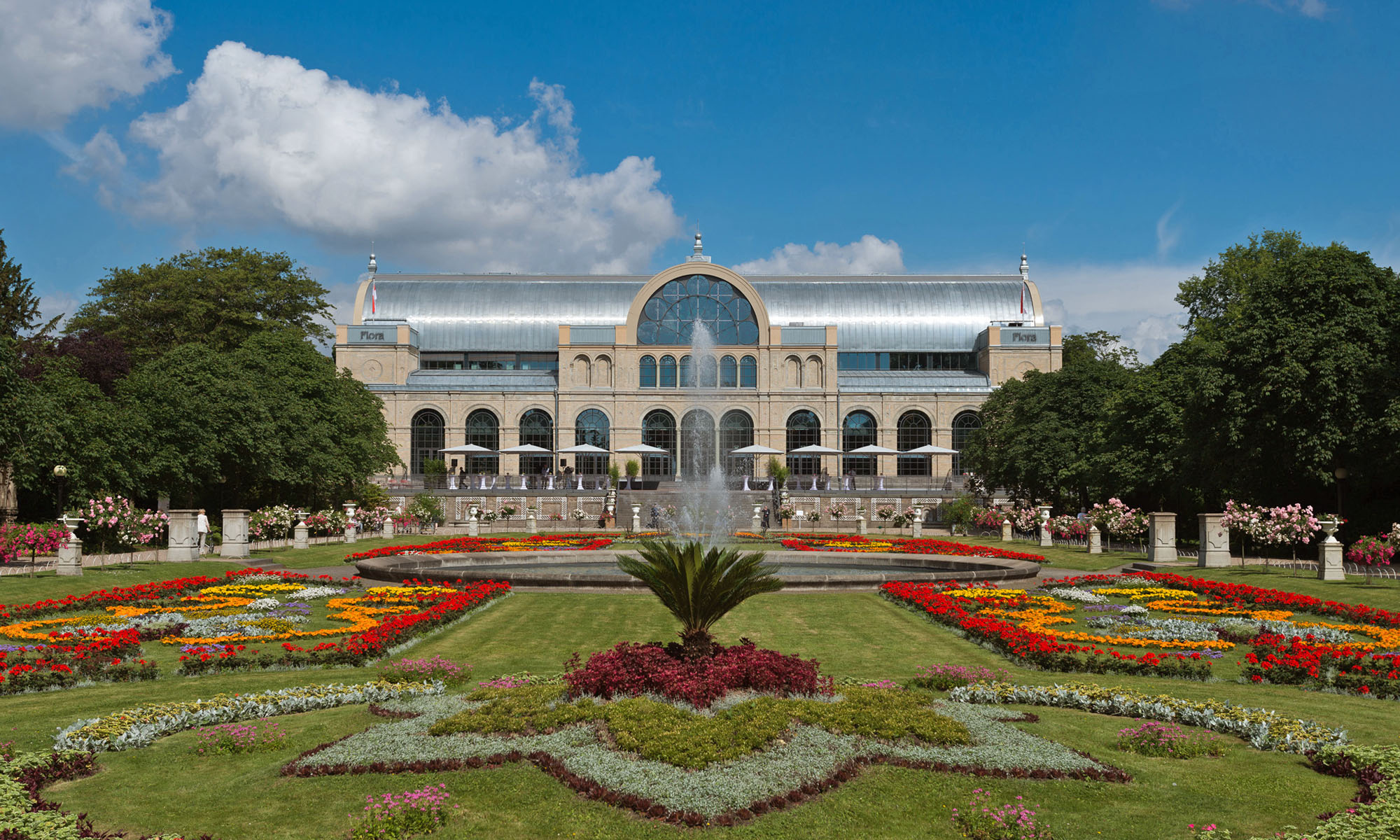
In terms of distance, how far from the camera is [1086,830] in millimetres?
6582

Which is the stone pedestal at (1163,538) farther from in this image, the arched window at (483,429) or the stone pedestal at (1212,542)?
the arched window at (483,429)

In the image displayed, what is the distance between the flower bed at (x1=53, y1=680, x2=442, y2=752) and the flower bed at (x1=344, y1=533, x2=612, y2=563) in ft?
54.6

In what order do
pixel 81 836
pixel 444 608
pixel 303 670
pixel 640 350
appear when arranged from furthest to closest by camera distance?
pixel 640 350 < pixel 444 608 < pixel 303 670 < pixel 81 836

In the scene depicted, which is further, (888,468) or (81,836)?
(888,468)

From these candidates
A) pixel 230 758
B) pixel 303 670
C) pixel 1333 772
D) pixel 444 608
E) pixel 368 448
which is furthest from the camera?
pixel 368 448

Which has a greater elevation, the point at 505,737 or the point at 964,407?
the point at 964,407

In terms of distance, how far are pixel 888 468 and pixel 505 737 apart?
6187 centimetres

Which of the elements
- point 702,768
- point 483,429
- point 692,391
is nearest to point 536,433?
point 483,429

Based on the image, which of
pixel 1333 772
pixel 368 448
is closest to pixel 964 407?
pixel 368 448

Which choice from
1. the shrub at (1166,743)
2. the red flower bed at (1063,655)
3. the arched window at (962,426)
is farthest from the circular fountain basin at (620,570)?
the arched window at (962,426)

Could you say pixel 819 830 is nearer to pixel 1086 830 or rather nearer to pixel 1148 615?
pixel 1086 830

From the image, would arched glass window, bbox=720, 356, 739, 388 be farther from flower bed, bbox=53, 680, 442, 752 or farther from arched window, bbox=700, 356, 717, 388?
flower bed, bbox=53, 680, 442, 752

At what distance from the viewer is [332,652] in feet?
42.5

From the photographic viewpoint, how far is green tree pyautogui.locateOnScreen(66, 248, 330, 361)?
55594 mm
